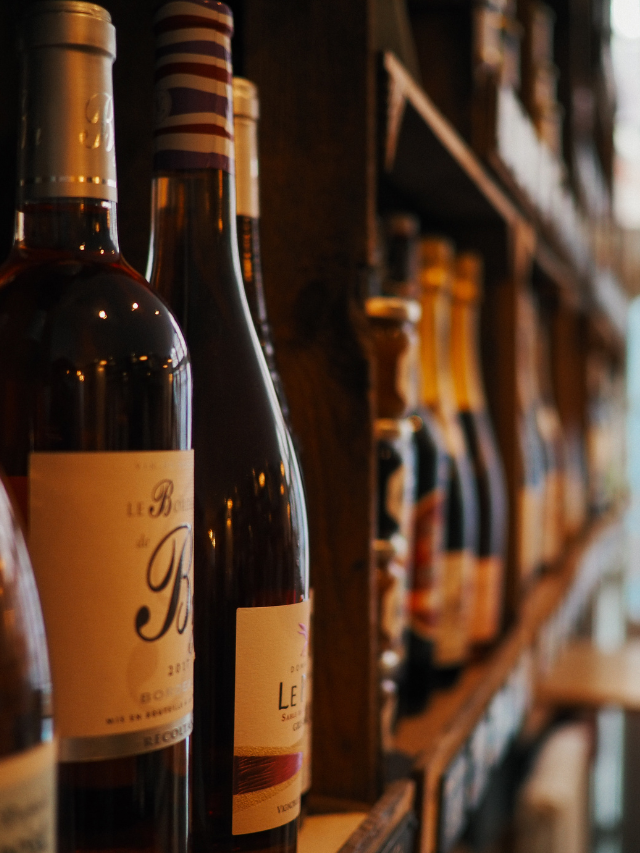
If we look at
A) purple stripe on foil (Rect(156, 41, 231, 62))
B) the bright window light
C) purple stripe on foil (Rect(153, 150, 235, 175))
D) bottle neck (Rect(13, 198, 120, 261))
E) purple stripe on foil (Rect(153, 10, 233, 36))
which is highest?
the bright window light

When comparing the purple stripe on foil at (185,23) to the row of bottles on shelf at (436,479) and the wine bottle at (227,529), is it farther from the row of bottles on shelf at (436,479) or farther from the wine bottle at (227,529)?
the row of bottles on shelf at (436,479)

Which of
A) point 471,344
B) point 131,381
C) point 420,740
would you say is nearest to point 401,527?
point 420,740

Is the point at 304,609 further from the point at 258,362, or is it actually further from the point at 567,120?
the point at 567,120

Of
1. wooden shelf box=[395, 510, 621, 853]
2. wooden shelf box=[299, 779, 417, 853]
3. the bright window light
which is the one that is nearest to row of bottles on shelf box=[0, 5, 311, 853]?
wooden shelf box=[299, 779, 417, 853]

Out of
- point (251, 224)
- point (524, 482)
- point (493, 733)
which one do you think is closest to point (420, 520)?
point (493, 733)

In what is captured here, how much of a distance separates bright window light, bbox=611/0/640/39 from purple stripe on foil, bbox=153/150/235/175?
3885 mm

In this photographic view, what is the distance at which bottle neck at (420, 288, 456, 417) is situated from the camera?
3.02 feet

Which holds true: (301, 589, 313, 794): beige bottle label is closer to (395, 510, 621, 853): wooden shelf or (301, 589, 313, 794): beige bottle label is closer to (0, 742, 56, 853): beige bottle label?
(395, 510, 621, 853): wooden shelf

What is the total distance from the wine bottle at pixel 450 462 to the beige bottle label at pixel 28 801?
0.62 m

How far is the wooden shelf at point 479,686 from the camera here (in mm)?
584

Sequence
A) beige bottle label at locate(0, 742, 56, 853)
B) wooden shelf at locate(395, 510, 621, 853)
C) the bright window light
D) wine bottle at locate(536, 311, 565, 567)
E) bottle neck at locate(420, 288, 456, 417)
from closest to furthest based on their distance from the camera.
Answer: beige bottle label at locate(0, 742, 56, 853) < wooden shelf at locate(395, 510, 621, 853) < bottle neck at locate(420, 288, 456, 417) < wine bottle at locate(536, 311, 565, 567) < the bright window light

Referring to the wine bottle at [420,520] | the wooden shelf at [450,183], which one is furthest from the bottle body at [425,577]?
the wooden shelf at [450,183]

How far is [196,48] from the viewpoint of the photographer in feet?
1.17

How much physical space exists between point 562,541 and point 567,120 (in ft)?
2.46
